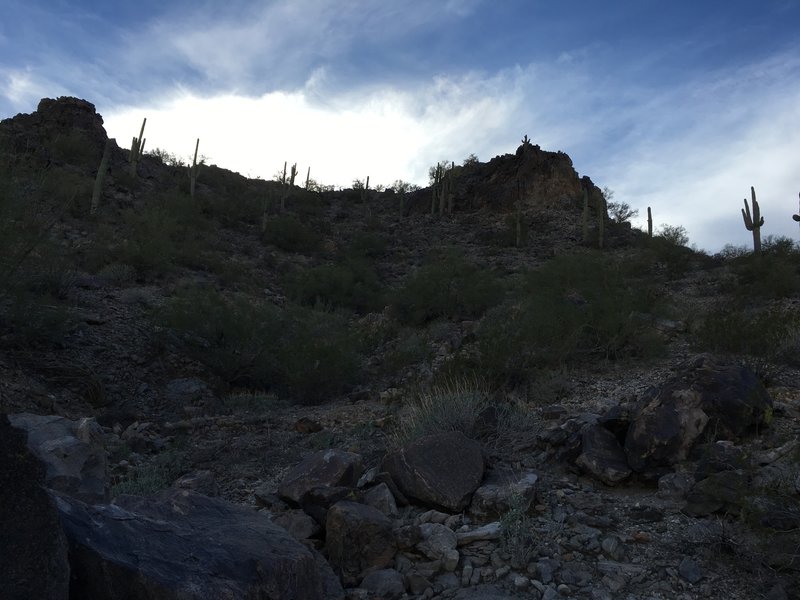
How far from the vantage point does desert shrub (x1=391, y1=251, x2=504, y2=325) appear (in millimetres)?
16828

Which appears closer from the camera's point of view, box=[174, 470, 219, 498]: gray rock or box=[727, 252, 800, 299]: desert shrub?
box=[174, 470, 219, 498]: gray rock

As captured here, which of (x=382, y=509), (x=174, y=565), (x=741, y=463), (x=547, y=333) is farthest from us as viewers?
(x=547, y=333)

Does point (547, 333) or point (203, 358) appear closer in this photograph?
point (547, 333)

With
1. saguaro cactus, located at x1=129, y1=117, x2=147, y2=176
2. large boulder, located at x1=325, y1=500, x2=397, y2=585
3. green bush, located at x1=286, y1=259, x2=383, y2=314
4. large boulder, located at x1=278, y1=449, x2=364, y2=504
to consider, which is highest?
saguaro cactus, located at x1=129, y1=117, x2=147, y2=176

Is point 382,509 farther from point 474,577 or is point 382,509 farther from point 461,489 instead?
point 474,577

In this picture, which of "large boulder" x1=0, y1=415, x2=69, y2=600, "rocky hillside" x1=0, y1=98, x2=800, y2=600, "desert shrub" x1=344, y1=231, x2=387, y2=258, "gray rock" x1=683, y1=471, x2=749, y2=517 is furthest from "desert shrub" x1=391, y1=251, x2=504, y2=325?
"large boulder" x1=0, y1=415, x2=69, y2=600

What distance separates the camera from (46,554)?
2.26 meters

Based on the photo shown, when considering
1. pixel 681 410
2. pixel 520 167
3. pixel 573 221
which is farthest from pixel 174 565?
pixel 520 167

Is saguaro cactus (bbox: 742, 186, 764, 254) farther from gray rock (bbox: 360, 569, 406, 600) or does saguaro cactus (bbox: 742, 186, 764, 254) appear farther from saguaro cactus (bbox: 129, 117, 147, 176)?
saguaro cactus (bbox: 129, 117, 147, 176)

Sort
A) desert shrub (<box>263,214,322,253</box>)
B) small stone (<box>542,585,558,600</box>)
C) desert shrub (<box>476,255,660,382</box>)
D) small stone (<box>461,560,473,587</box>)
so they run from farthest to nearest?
desert shrub (<box>263,214,322,253</box>), desert shrub (<box>476,255,660,382</box>), small stone (<box>461,560,473,587</box>), small stone (<box>542,585,558,600</box>)

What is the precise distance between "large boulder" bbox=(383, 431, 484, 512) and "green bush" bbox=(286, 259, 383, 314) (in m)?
15.7

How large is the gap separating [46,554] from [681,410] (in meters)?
4.50

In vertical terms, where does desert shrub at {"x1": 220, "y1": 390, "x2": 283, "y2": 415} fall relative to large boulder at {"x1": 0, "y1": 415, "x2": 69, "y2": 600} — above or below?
above

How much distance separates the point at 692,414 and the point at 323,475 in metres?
2.98
